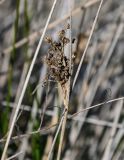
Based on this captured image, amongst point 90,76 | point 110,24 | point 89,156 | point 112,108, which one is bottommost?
point 89,156

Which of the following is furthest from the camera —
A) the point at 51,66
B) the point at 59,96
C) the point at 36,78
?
the point at 36,78

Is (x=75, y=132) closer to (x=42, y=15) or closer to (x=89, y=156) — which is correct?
(x=89, y=156)

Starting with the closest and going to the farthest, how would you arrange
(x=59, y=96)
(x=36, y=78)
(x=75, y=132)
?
1. (x=59, y=96)
2. (x=75, y=132)
3. (x=36, y=78)

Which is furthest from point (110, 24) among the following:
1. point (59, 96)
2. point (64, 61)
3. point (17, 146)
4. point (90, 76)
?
point (64, 61)

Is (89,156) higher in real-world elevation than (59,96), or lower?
lower

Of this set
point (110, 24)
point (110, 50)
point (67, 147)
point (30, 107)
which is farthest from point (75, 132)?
point (110, 24)

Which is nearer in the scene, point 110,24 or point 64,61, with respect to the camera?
point 64,61

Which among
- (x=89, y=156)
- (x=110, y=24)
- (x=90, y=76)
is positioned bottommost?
(x=89, y=156)

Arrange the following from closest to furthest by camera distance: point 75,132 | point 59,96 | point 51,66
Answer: point 51,66, point 59,96, point 75,132

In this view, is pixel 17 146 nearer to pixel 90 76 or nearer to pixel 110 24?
pixel 90 76
